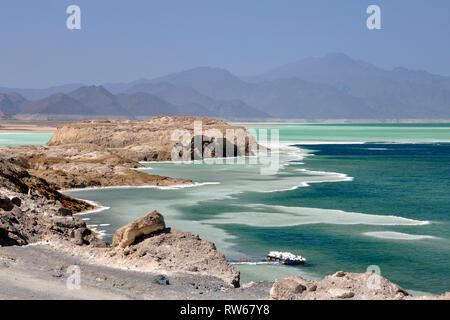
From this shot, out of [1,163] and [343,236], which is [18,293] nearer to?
[343,236]

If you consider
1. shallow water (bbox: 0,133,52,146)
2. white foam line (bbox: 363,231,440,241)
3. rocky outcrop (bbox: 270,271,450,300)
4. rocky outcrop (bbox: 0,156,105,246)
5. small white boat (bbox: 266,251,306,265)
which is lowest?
white foam line (bbox: 363,231,440,241)

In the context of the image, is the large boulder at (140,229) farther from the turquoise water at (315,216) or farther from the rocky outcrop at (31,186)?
the rocky outcrop at (31,186)

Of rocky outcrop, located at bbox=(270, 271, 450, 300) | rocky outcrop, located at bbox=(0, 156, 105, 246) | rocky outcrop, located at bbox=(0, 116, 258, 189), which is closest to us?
rocky outcrop, located at bbox=(270, 271, 450, 300)

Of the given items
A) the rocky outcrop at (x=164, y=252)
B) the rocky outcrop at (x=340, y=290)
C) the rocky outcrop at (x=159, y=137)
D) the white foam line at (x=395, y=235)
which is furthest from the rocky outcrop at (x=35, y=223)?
the rocky outcrop at (x=159, y=137)

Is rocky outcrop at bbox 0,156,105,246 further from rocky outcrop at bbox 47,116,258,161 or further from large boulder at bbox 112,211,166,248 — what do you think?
rocky outcrop at bbox 47,116,258,161

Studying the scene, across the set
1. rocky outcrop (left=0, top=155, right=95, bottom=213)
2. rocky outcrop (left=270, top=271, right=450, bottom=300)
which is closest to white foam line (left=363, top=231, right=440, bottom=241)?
rocky outcrop (left=270, top=271, right=450, bottom=300)

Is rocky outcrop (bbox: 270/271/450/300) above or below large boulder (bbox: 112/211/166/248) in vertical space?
below
